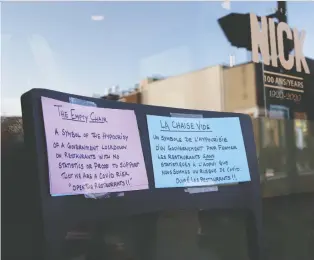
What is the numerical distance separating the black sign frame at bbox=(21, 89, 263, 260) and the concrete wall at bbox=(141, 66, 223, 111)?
0.30 meters

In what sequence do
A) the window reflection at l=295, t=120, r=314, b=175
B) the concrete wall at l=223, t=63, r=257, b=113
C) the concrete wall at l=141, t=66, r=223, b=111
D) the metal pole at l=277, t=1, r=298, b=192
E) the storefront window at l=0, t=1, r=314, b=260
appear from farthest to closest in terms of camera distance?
the window reflection at l=295, t=120, r=314, b=175 → the metal pole at l=277, t=1, r=298, b=192 → the concrete wall at l=223, t=63, r=257, b=113 → the concrete wall at l=141, t=66, r=223, b=111 → the storefront window at l=0, t=1, r=314, b=260

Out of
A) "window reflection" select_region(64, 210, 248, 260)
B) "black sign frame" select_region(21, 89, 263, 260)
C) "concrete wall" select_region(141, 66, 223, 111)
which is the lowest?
"window reflection" select_region(64, 210, 248, 260)

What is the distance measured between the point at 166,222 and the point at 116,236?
348 millimetres

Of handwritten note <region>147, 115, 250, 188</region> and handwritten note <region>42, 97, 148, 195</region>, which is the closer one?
handwritten note <region>42, 97, 148, 195</region>

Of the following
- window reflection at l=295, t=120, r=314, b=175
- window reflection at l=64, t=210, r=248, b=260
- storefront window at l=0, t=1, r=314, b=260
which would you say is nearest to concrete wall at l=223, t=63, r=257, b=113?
storefront window at l=0, t=1, r=314, b=260

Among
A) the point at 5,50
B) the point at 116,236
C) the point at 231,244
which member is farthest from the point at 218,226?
the point at 5,50

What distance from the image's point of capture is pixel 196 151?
100 inches

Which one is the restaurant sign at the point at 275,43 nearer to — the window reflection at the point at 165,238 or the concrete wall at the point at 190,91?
the concrete wall at the point at 190,91

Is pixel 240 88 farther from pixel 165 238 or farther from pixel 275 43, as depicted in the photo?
pixel 165 238

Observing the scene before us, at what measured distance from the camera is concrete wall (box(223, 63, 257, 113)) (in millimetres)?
3236

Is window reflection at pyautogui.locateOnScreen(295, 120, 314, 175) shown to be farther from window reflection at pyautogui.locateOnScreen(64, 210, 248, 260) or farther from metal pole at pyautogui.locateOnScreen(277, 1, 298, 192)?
window reflection at pyautogui.locateOnScreen(64, 210, 248, 260)

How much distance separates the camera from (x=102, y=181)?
210 centimetres

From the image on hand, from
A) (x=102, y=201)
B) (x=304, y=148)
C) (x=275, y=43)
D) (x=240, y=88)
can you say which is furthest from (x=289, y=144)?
(x=102, y=201)

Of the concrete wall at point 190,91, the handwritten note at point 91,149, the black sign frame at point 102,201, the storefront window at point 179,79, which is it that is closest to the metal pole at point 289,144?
the storefront window at point 179,79
